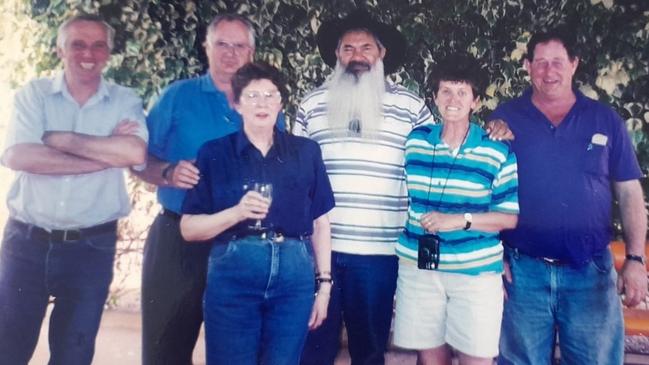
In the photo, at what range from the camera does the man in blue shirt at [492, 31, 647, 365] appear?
1929 mm

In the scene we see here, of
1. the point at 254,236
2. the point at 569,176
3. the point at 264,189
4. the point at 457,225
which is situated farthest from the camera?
the point at 569,176

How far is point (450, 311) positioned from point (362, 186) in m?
0.51

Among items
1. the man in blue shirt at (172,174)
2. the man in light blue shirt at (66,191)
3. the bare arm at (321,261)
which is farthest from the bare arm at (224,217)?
the man in light blue shirt at (66,191)

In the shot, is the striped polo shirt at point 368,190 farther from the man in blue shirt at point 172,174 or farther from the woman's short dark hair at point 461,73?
the man in blue shirt at point 172,174

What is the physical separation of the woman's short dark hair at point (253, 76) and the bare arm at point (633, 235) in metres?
1.23

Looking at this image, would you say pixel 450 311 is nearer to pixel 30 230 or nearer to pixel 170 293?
pixel 170 293

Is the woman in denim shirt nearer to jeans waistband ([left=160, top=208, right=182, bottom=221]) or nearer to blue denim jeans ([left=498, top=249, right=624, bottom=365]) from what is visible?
jeans waistband ([left=160, top=208, right=182, bottom=221])

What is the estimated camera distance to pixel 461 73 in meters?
1.82

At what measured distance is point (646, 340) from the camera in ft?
7.48

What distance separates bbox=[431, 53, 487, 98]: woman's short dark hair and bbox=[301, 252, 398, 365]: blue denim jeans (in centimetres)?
64

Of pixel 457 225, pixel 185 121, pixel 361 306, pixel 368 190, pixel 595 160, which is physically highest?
pixel 185 121

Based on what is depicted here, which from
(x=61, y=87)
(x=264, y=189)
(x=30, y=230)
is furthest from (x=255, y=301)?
(x=61, y=87)

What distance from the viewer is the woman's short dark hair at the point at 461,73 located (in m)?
1.83

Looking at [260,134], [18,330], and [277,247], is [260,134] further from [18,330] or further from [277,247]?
[18,330]
